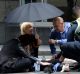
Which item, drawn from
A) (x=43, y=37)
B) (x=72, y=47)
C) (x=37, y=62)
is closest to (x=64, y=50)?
(x=72, y=47)

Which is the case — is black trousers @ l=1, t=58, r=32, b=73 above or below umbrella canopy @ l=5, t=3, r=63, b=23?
below

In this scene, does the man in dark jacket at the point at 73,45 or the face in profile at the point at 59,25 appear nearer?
the man in dark jacket at the point at 73,45

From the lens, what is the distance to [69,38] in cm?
749

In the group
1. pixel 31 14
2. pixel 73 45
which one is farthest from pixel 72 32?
pixel 31 14

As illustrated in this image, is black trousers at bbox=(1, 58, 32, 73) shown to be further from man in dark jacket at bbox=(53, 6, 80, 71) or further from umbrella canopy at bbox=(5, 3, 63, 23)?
umbrella canopy at bbox=(5, 3, 63, 23)

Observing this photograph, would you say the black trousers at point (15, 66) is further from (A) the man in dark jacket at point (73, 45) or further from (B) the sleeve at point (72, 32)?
(B) the sleeve at point (72, 32)

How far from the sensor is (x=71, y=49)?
7.09m

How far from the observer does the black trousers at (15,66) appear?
7371mm

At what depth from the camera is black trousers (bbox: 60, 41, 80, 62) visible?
279 inches

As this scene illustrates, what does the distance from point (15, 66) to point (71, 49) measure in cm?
103

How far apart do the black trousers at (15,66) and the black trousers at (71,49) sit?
2.36 ft

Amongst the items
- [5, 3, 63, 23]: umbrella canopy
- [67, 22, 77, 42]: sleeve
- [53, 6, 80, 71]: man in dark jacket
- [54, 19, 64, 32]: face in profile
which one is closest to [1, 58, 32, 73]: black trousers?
[53, 6, 80, 71]: man in dark jacket

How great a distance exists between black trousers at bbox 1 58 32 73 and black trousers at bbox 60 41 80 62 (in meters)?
0.72

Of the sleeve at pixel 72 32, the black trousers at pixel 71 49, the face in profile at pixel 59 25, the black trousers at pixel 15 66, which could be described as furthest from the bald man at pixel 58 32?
the black trousers at pixel 71 49
